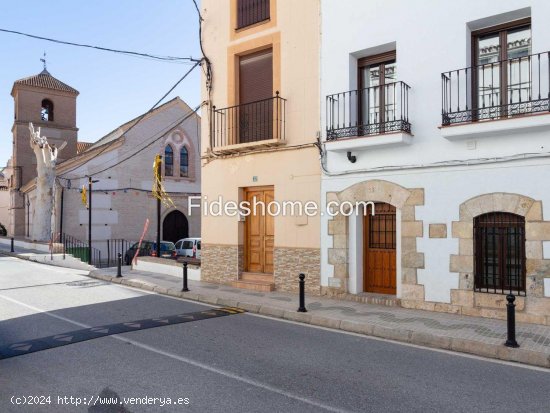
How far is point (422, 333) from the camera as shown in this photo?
283 inches

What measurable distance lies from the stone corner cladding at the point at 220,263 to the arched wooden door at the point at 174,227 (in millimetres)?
16267

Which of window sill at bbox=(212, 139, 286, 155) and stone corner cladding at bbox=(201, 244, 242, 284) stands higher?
window sill at bbox=(212, 139, 286, 155)

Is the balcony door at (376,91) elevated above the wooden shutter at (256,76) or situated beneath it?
situated beneath

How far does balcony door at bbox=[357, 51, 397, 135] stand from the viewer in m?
9.79

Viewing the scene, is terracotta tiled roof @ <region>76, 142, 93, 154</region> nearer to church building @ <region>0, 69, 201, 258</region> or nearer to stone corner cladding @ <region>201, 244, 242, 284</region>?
church building @ <region>0, 69, 201, 258</region>

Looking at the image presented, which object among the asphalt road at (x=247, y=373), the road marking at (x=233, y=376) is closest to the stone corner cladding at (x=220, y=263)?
the asphalt road at (x=247, y=373)

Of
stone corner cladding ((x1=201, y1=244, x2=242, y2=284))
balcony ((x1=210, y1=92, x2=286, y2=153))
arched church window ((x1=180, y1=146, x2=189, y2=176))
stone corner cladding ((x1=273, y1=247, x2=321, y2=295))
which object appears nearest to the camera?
stone corner cladding ((x1=273, y1=247, x2=321, y2=295))

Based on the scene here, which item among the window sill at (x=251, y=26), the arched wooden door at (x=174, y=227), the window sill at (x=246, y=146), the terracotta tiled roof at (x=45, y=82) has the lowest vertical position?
the arched wooden door at (x=174, y=227)

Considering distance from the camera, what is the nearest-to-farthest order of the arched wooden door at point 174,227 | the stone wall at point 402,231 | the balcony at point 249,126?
the stone wall at point 402,231
the balcony at point 249,126
the arched wooden door at point 174,227

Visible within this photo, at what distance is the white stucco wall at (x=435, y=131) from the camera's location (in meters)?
7.94

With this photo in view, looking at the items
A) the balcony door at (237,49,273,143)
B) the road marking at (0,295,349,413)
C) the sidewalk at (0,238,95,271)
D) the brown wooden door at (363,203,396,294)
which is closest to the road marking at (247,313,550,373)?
the brown wooden door at (363,203,396,294)

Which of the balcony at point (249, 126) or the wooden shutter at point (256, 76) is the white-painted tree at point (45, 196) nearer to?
the balcony at point (249, 126)

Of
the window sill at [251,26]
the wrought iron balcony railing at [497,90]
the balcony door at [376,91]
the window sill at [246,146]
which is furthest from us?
the window sill at [251,26]

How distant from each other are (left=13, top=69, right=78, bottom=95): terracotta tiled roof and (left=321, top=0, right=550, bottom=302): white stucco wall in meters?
29.9
